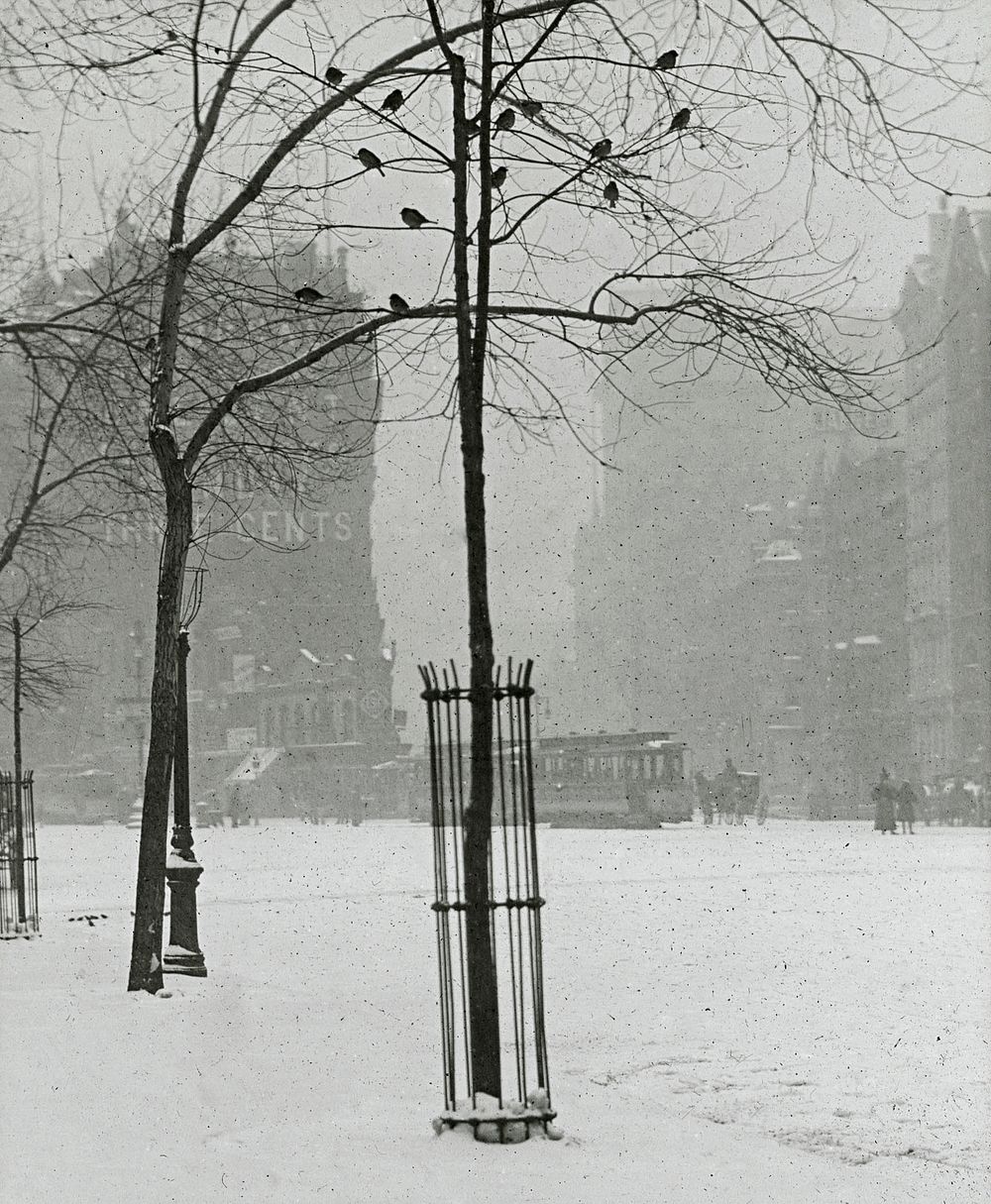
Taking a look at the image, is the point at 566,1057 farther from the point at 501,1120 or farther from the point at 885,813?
the point at 885,813

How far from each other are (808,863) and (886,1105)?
17306 millimetres

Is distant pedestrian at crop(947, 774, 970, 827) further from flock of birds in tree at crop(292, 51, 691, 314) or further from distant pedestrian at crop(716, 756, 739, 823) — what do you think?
flock of birds in tree at crop(292, 51, 691, 314)

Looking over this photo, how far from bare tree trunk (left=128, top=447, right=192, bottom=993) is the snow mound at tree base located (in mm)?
5037

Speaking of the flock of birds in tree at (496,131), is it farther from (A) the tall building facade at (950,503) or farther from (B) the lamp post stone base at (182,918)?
(A) the tall building facade at (950,503)

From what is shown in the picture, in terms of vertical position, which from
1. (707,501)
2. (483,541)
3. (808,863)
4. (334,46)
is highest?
(707,501)

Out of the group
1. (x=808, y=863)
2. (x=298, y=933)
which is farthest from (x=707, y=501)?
(x=298, y=933)

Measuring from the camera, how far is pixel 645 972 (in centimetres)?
1362

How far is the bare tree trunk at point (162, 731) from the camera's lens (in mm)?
11250

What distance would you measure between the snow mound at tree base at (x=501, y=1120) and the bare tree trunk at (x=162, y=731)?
198 inches

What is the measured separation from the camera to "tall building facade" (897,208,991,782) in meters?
69.7

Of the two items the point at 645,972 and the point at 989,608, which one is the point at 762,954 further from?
the point at 989,608

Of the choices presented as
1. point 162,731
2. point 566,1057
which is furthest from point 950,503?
point 566,1057

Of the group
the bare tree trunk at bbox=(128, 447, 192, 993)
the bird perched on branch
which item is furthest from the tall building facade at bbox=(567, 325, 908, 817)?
the bird perched on branch

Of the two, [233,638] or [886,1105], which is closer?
[886,1105]
